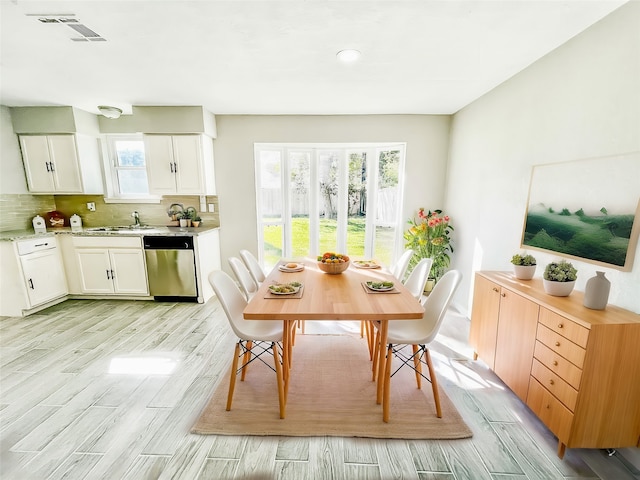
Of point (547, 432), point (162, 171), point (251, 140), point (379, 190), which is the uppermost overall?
point (251, 140)

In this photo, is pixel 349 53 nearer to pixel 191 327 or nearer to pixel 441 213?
pixel 441 213

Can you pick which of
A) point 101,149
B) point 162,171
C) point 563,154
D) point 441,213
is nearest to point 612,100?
point 563,154

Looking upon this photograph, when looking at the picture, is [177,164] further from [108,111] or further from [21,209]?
[21,209]

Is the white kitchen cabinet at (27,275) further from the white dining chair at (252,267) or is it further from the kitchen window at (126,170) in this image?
the white dining chair at (252,267)

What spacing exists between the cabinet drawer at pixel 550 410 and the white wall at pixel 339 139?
2.60 metres

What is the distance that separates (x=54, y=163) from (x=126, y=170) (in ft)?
2.54

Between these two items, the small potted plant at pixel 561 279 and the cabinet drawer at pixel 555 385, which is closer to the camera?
the cabinet drawer at pixel 555 385

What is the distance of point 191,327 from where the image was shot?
288cm

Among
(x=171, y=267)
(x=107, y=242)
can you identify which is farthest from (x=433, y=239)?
(x=107, y=242)

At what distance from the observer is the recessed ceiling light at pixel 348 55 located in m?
1.97

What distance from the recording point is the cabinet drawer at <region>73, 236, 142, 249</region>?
3338 mm

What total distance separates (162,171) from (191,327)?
2.12 m

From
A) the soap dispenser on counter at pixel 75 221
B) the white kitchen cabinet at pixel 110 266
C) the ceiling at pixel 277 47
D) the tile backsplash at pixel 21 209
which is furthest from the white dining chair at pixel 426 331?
the tile backsplash at pixel 21 209

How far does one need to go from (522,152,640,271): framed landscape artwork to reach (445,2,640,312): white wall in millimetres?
61
